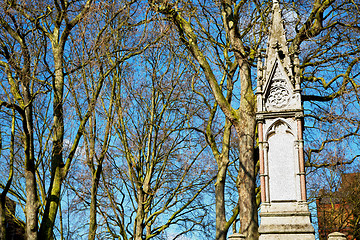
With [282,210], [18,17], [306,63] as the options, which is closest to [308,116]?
[306,63]

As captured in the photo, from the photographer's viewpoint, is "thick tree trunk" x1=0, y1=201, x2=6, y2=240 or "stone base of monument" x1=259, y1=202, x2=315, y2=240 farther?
"thick tree trunk" x1=0, y1=201, x2=6, y2=240

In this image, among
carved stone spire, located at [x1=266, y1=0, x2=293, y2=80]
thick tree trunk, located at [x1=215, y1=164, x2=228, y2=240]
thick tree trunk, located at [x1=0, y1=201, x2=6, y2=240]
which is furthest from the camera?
thick tree trunk, located at [x1=215, y1=164, x2=228, y2=240]

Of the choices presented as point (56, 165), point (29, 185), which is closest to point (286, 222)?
point (56, 165)

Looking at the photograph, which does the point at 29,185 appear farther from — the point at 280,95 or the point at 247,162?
the point at 280,95

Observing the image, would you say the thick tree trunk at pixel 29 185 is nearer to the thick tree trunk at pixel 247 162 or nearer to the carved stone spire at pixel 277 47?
the thick tree trunk at pixel 247 162

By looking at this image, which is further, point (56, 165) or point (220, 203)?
point (220, 203)

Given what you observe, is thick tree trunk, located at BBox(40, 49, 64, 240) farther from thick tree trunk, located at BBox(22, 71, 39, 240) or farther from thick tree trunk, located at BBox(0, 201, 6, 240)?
thick tree trunk, located at BBox(0, 201, 6, 240)

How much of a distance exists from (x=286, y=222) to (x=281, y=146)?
63.8 inches

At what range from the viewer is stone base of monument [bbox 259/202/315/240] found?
337 inches

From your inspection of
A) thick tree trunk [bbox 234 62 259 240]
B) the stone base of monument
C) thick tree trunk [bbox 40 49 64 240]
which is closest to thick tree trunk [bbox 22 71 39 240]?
thick tree trunk [bbox 40 49 64 240]

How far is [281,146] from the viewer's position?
9.48m

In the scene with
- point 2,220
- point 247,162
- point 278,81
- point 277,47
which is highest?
point 277,47

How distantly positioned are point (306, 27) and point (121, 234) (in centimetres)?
989

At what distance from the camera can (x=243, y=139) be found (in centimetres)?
1108
